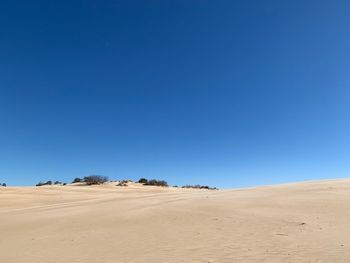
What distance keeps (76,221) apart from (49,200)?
12290 millimetres

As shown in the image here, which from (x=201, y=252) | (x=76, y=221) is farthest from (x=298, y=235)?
(x=76, y=221)

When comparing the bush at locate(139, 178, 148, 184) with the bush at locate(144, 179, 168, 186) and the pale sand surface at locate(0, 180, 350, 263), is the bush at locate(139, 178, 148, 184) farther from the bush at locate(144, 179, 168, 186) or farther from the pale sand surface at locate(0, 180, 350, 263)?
the pale sand surface at locate(0, 180, 350, 263)

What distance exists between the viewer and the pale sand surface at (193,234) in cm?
695

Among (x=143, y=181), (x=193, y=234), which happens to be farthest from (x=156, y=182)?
(x=193, y=234)

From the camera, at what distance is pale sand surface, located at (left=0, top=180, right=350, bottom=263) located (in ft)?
22.8

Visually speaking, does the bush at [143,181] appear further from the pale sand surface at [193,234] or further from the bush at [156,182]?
the pale sand surface at [193,234]

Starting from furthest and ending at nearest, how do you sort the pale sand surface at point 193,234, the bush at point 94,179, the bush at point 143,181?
1. the bush at point 143,181
2. the bush at point 94,179
3. the pale sand surface at point 193,234

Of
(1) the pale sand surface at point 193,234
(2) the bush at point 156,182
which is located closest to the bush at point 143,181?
(2) the bush at point 156,182

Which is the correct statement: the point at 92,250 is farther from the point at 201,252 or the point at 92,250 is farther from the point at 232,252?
the point at 232,252

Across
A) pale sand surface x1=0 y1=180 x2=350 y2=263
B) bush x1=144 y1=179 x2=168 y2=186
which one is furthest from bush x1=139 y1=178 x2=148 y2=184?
pale sand surface x1=0 y1=180 x2=350 y2=263

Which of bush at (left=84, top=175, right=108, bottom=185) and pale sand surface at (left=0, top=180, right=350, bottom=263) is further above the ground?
bush at (left=84, top=175, right=108, bottom=185)

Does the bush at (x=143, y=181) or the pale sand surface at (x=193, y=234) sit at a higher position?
the bush at (x=143, y=181)

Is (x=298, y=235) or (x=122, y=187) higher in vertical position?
(x=122, y=187)

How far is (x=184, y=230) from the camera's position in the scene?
Result: 9.30 meters
